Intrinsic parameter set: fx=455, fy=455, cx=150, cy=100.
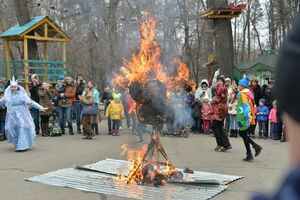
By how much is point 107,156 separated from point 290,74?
9023 mm

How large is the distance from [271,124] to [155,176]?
655 centimetres

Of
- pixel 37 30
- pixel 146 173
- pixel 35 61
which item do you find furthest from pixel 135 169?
pixel 37 30

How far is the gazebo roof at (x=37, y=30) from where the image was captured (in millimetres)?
17531

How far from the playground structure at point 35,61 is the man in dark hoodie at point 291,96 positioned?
16.9 m

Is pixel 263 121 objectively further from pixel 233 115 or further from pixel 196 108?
pixel 196 108

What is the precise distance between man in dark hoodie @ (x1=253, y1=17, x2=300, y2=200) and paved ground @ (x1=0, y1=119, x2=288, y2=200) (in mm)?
4946

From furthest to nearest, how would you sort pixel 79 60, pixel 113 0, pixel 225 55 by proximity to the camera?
pixel 79 60 < pixel 225 55 < pixel 113 0

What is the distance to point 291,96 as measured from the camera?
75cm

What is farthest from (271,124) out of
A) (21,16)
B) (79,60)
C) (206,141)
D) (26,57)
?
(79,60)

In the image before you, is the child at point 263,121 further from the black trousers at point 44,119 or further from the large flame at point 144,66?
the black trousers at point 44,119

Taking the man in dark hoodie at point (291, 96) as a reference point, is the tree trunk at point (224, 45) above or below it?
above

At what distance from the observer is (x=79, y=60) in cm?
3916

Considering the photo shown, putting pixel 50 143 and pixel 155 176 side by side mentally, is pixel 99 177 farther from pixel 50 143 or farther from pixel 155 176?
pixel 50 143

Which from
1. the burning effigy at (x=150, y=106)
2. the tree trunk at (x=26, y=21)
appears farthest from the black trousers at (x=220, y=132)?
the tree trunk at (x=26, y=21)
